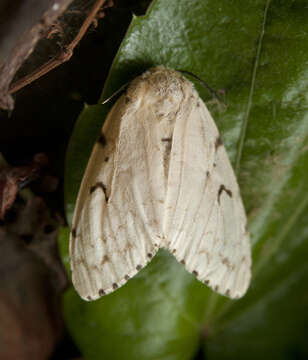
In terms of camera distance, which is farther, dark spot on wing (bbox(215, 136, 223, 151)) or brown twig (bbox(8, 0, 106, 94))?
dark spot on wing (bbox(215, 136, 223, 151))

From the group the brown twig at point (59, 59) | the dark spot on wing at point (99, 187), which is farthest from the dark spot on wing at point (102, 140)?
the brown twig at point (59, 59)

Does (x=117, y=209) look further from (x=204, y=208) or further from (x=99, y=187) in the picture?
(x=204, y=208)

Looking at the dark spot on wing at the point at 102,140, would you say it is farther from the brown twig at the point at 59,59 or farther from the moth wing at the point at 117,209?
the brown twig at the point at 59,59

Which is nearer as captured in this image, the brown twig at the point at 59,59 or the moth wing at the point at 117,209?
the brown twig at the point at 59,59

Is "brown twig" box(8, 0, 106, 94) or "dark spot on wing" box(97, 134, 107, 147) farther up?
"brown twig" box(8, 0, 106, 94)

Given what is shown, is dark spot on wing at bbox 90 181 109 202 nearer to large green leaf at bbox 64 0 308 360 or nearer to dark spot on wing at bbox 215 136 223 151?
large green leaf at bbox 64 0 308 360

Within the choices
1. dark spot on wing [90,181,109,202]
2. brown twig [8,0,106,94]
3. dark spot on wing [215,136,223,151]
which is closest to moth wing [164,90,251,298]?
dark spot on wing [215,136,223,151]

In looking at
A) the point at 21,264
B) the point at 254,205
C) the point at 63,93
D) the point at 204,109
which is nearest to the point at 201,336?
the point at 254,205
